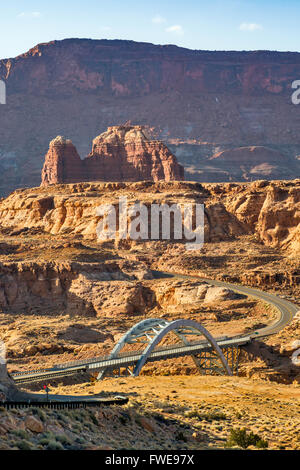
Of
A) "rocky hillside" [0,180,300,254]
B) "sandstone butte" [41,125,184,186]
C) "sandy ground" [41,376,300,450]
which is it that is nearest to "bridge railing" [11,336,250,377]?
"sandy ground" [41,376,300,450]

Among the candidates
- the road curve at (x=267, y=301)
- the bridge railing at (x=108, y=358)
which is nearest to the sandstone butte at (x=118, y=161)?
the road curve at (x=267, y=301)

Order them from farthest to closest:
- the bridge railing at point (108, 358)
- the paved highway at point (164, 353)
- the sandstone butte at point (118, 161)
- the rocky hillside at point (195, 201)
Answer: the sandstone butte at point (118, 161), the rocky hillside at point (195, 201), the bridge railing at point (108, 358), the paved highway at point (164, 353)

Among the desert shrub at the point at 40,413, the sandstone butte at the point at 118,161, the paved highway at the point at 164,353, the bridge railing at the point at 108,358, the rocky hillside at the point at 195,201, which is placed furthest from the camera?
the sandstone butte at the point at 118,161

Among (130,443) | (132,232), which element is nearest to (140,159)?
(132,232)

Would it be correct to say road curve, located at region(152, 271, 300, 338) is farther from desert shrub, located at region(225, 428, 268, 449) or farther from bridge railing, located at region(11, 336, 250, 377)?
desert shrub, located at region(225, 428, 268, 449)

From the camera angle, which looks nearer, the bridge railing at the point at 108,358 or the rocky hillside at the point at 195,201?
the bridge railing at the point at 108,358

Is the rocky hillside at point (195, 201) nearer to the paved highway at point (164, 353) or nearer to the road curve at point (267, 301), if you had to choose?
the road curve at point (267, 301)

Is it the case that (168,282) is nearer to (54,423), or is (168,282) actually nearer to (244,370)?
(244,370)
